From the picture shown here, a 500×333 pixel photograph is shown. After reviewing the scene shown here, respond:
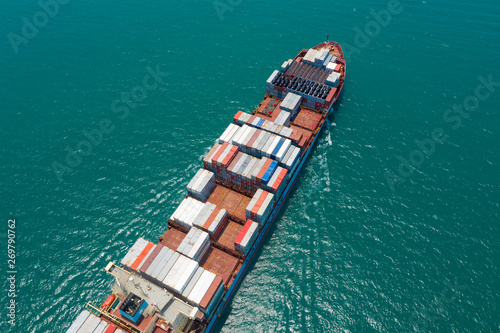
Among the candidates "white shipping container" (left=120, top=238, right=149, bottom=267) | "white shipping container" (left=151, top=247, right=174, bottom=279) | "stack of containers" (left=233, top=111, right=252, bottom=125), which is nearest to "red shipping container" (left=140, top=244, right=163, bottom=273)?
"white shipping container" (left=151, top=247, right=174, bottom=279)

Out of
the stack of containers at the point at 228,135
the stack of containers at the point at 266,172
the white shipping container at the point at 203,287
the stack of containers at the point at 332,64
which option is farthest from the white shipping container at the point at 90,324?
the stack of containers at the point at 332,64

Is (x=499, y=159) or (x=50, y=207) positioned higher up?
(x=499, y=159)

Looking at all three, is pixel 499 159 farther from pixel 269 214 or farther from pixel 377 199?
pixel 269 214

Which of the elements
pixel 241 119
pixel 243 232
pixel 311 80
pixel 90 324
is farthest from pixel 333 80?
pixel 90 324

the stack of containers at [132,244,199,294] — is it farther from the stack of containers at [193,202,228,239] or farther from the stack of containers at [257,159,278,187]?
the stack of containers at [257,159,278,187]

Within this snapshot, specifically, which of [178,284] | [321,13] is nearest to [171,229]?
[178,284]
